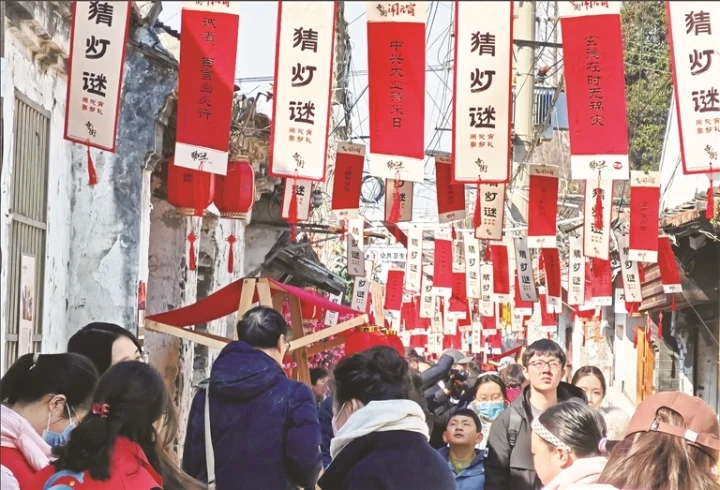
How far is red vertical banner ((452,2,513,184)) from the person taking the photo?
8.47 metres

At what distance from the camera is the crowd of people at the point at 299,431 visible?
4008mm

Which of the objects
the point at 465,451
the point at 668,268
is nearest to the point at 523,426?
the point at 465,451

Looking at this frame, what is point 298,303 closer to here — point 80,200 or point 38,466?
point 80,200

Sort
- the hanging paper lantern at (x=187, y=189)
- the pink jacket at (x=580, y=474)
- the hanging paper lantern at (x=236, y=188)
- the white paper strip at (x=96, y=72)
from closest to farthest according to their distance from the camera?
1. the pink jacket at (x=580, y=474)
2. the white paper strip at (x=96, y=72)
3. the hanging paper lantern at (x=187, y=189)
4. the hanging paper lantern at (x=236, y=188)

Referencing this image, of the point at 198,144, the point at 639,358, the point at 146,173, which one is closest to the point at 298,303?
the point at 146,173

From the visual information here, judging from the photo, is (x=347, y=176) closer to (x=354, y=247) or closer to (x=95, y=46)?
(x=354, y=247)

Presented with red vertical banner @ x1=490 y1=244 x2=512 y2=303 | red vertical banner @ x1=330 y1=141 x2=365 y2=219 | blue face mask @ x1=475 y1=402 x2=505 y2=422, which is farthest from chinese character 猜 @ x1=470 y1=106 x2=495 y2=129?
red vertical banner @ x1=490 y1=244 x2=512 y2=303

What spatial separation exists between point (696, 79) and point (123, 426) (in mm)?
5278

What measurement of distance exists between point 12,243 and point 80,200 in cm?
225

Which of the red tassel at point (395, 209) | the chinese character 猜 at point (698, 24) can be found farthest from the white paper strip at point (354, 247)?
the chinese character 猜 at point (698, 24)

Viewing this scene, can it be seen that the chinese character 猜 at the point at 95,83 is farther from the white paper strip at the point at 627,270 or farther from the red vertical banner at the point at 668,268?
the white paper strip at the point at 627,270

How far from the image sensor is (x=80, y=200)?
10406 mm

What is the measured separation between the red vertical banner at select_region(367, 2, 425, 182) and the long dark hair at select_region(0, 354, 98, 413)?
3995 millimetres

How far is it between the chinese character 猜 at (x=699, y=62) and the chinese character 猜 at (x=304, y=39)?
9.07 ft
